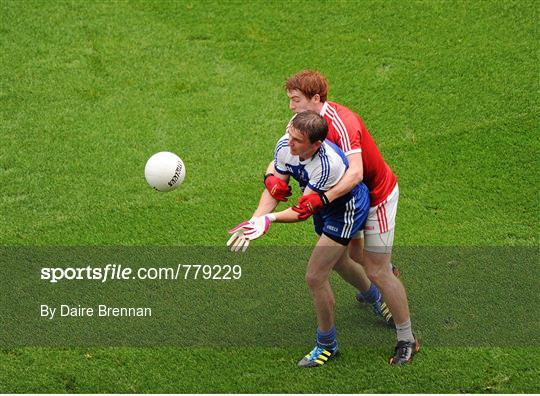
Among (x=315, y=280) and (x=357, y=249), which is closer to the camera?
(x=315, y=280)

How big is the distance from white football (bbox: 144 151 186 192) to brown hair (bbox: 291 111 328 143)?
1508 mm

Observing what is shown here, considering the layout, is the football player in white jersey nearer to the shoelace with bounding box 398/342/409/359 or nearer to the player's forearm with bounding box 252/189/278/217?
the player's forearm with bounding box 252/189/278/217

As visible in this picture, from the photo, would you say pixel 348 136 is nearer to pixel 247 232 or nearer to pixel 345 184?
pixel 345 184

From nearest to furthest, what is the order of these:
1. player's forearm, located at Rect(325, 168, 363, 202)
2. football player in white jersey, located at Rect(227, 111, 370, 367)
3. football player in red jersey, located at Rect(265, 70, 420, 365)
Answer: football player in white jersey, located at Rect(227, 111, 370, 367), player's forearm, located at Rect(325, 168, 363, 202), football player in red jersey, located at Rect(265, 70, 420, 365)

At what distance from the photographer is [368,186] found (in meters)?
7.40

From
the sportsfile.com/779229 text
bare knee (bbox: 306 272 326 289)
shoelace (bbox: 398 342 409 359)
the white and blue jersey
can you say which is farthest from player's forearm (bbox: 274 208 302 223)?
the sportsfile.com/779229 text

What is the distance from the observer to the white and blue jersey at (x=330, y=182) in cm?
695

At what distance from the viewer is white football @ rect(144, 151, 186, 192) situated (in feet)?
25.8

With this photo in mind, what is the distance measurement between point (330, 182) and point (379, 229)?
0.70 metres

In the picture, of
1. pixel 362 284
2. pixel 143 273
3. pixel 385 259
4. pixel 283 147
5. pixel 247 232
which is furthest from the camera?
pixel 143 273

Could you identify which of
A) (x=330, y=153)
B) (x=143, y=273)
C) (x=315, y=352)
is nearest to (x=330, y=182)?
(x=330, y=153)

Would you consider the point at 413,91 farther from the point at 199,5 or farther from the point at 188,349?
the point at 188,349

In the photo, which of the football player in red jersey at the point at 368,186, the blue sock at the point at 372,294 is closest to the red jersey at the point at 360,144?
the football player in red jersey at the point at 368,186

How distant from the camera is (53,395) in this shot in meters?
7.32
